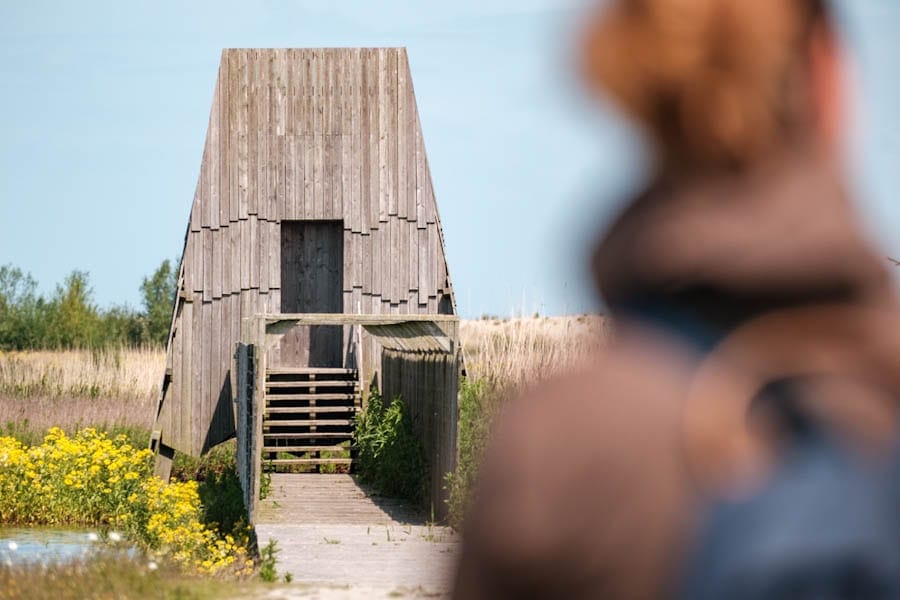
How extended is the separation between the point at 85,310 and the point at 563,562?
53.0m

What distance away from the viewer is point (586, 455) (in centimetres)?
120

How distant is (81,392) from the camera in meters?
31.4

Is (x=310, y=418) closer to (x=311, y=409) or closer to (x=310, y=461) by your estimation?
(x=311, y=409)

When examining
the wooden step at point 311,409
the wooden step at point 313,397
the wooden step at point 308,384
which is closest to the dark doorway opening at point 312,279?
the wooden step at point 308,384

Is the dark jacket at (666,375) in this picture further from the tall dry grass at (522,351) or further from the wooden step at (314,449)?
the wooden step at (314,449)

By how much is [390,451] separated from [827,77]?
18157 millimetres

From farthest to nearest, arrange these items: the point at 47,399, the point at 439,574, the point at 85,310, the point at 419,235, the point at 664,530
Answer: the point at 85,310 → the point at 47,399 → the point at 419,235 → the point at 439,574 → the point at 664,530

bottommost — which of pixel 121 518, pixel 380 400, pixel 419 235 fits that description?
pixel 121 518

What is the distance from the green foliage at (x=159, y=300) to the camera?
181 feet

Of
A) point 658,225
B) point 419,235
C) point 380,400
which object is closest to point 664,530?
point 658,225

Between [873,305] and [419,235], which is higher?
[419,235]

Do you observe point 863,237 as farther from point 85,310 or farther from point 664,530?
point 85,310

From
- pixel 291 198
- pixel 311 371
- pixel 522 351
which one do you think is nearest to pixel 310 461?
pixel 311 371

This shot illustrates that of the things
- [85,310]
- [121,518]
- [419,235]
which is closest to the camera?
[121,518]
